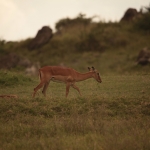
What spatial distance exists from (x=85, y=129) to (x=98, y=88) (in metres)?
5.82

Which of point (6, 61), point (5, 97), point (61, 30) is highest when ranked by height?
point (61, 30)

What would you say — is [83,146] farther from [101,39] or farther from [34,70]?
[101,39]

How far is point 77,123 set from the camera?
7598 millimetres

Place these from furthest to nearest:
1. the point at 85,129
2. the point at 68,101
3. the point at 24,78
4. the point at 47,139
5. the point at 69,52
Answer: the point at 69,52, the point at 24,78, the point at 68,101, the point at 85,129, the point at 47,139

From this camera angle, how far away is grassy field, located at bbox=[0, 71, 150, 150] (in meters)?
6.43

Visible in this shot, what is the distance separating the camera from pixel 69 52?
27.3m

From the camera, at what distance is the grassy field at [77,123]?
6.43m

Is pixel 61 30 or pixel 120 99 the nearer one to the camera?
pixel 120 99

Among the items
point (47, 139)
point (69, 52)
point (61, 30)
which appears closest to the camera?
point (47, 139)

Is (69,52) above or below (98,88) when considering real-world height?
above

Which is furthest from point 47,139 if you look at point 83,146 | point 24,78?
point 24,78

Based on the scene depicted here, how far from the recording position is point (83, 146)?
6.27m

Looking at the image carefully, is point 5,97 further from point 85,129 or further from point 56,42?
point 56,42

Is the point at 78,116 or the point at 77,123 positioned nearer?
the point at 77,123
